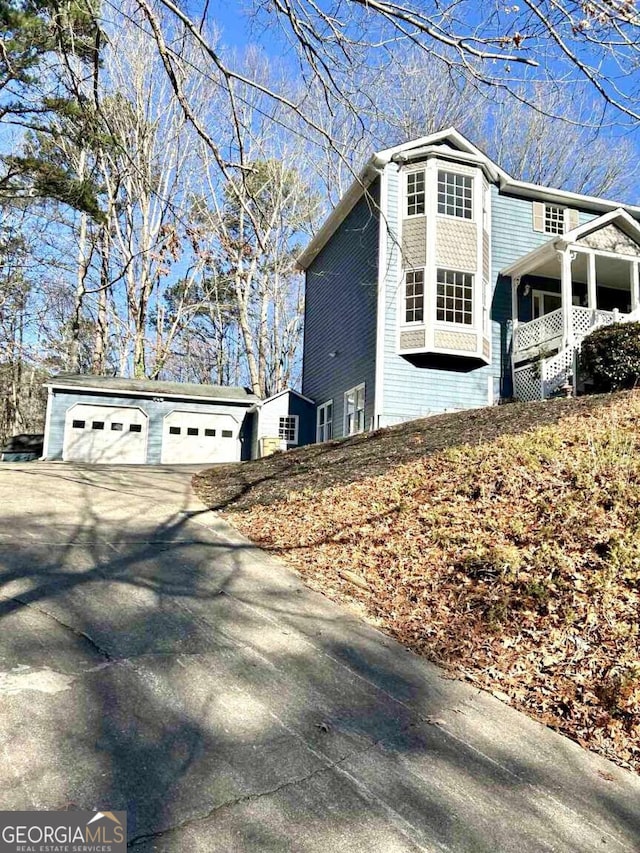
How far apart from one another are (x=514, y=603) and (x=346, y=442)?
7270 millimetres

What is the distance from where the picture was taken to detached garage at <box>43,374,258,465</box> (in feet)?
53.7

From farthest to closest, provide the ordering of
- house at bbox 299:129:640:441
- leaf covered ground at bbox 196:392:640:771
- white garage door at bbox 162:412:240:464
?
1. white garage door at bbox 162:412:240:464
2. house at bbox 299:129:640:441
3. leaf covered ground at bbox 196:392:640:771

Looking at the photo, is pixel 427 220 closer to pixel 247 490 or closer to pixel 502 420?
pixel 502 420

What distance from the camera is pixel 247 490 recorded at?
9172mm

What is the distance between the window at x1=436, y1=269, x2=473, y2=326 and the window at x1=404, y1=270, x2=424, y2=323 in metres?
0.42

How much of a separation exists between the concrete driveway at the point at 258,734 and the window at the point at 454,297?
1025 centimetres

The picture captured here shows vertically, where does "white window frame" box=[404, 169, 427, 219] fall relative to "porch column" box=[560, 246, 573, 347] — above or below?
above

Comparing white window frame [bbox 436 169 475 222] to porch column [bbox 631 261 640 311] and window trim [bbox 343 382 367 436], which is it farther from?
window trim [bbox 343 382 367 436]

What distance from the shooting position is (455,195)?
14.6 metres

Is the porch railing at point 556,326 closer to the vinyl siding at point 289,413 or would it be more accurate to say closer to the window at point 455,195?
the window at point 455,195

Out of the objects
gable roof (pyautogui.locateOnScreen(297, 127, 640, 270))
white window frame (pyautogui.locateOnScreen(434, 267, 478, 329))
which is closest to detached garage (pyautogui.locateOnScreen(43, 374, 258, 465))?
gable roof (pyautogui.locateOnScreen(297, 127, 640, 270))

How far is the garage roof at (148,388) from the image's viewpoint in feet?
54.3

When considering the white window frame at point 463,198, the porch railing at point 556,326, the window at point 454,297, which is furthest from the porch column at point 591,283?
the white window frame at point 463,198

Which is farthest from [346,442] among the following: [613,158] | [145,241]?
[613,158]
